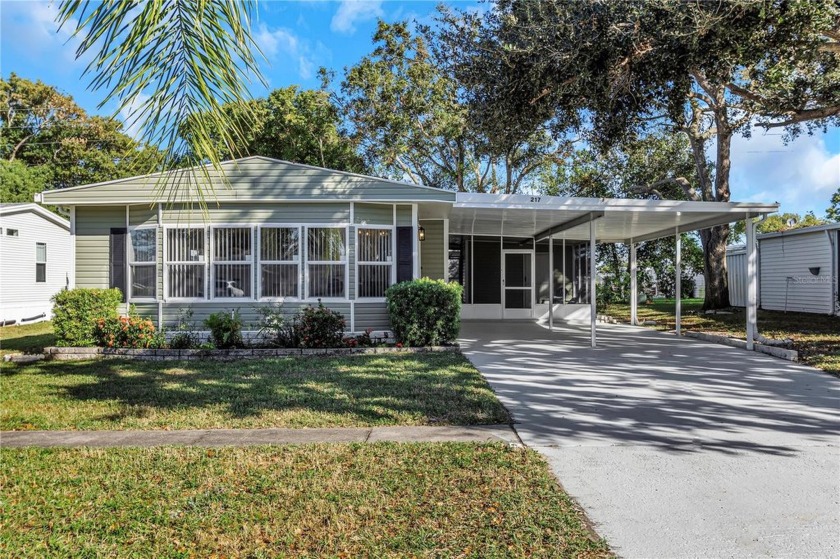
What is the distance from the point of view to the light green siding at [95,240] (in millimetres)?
10438

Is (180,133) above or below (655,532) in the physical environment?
above

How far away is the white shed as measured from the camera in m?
15.2

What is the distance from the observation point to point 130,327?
366 inches

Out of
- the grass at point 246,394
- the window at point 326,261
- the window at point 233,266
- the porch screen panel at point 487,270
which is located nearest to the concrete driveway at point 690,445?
the grass at point 246,394

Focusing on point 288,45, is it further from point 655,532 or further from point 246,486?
point 655,532

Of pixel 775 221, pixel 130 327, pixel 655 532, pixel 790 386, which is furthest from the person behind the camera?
pixel 775 221

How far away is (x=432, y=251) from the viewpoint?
12836 mm

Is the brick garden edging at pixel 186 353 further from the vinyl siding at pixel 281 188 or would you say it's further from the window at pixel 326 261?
the vinyl siding at pixel 281 188

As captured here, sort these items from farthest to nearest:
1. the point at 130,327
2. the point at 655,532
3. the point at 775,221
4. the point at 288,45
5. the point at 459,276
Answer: the point at 775,221, the point at 459,276, the point at 130,327, the point at 288,45, the point at 655,532

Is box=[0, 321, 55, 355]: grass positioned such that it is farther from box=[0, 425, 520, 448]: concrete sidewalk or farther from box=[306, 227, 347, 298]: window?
box=[0, 425, 520, 448]: concrete sidewalk

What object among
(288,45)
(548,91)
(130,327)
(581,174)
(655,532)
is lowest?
(655,532)

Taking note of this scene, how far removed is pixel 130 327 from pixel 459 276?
9623mm

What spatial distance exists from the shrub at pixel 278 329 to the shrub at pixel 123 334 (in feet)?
5.90

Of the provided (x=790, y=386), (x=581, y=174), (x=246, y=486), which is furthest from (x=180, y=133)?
(x=581, y=174)
